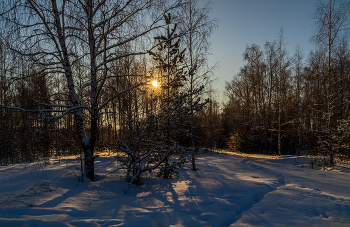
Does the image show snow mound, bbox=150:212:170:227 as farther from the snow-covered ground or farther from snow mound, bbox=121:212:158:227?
snow mound, bbox=121:212:158:227

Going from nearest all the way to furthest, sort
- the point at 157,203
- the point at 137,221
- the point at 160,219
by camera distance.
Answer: the point at 137,221 < the point at 160,219 < the point at 157,203

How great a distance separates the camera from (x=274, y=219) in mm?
4047

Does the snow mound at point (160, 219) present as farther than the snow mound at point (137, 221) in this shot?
Yes

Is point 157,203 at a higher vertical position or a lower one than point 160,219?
lower

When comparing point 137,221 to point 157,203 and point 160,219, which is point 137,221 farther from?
point 157,203

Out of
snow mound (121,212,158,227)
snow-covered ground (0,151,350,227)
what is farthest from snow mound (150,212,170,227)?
snow mound (121,212,158,227)

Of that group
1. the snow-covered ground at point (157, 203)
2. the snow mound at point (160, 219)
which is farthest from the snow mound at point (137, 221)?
the snow mound at point (160, 219)

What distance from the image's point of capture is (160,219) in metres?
3.75

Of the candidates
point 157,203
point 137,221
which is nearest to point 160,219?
point 137,221

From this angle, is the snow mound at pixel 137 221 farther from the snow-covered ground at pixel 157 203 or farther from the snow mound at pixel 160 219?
the snow mound at pixel 160 219

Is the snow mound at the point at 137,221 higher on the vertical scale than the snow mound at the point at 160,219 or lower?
higher

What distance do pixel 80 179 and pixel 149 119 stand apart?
8.43 ft

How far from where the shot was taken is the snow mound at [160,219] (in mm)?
3619

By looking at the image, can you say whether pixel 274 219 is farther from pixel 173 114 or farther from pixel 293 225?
pixel 173 114
